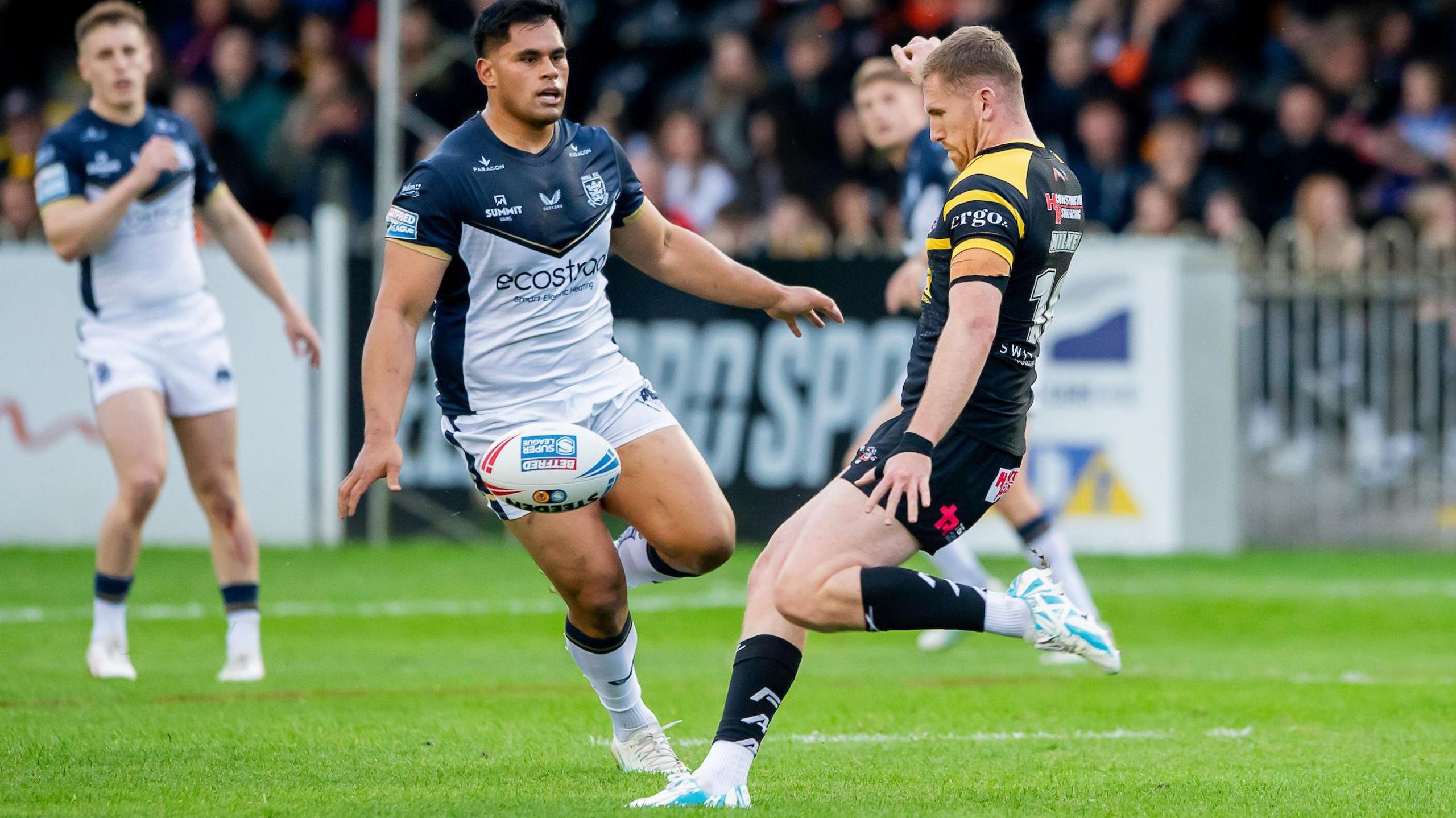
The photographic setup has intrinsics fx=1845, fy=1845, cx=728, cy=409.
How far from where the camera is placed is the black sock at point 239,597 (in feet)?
27.8

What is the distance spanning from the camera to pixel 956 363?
203 inches

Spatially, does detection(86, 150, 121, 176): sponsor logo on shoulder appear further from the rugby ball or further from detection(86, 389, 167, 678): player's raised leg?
the rugby ball

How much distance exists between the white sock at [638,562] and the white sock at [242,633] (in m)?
2.72

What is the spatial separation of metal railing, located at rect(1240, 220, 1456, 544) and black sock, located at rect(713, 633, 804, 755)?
374 inches

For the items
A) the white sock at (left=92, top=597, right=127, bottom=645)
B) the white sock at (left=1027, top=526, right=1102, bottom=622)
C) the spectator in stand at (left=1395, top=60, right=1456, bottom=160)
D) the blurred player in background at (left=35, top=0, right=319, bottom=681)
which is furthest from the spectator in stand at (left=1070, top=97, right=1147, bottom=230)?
the white sock at (left=92, top=597, right=127, bottom=645)

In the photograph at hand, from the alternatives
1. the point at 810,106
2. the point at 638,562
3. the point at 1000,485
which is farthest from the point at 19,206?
the point at 1000,485

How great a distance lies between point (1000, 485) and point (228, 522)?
426 centimetres

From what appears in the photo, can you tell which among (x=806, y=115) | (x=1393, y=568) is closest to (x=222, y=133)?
(x=806, y=115)

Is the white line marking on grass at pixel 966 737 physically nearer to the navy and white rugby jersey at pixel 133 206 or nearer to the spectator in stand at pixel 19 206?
the navy and white rugby jersey at pixel 133 206

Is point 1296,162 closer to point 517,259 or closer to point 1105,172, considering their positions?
point 1105,172

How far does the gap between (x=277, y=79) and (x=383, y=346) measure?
1219 cm

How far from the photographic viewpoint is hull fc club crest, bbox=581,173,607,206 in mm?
6094

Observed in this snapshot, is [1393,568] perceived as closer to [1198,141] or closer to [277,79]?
[1198,141]

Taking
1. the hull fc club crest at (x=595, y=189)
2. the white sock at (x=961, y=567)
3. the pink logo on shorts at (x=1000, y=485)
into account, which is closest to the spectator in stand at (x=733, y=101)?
the white sock at (x=961, y=567)
